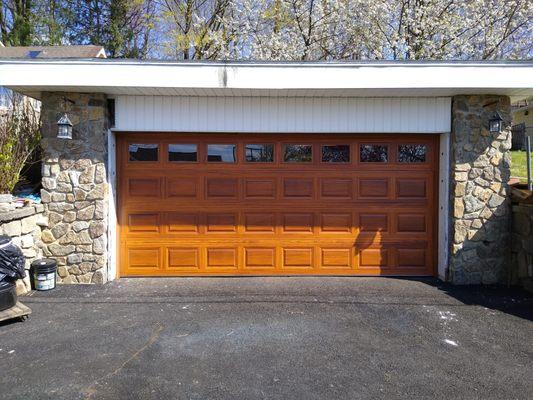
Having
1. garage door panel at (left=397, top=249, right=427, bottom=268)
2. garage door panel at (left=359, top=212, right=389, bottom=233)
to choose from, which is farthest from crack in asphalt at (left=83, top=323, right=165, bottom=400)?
garage door panel at (left=397, top=249, right=427, bottom=268)

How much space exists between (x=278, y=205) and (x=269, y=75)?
2.01 metres

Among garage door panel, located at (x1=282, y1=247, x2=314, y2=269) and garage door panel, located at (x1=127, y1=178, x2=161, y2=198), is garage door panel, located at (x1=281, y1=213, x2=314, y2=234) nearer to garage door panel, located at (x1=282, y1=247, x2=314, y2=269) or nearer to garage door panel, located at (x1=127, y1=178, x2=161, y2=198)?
garage door panel, located at (x1=282, y1=247, x2=314, y2=269)

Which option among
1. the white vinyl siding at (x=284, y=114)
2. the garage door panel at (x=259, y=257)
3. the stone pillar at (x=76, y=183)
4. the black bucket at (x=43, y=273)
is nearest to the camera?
the black bucket at (x=43, y=273)

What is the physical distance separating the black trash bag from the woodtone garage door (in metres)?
1.72

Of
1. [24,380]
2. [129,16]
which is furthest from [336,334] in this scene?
[129,16]

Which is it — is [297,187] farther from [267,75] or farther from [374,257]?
[267,75]

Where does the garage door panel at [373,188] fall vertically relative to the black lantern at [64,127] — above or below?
below

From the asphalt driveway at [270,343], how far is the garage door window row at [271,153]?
6.44 feet

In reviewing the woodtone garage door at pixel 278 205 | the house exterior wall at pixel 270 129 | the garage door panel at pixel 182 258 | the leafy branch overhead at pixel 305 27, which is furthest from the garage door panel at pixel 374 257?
the leafy branch overhead at pixel 305 27

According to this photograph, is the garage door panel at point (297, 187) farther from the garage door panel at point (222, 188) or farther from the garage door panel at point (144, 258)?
the garage door panel at point (144, 258)

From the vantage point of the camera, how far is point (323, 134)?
6207mm

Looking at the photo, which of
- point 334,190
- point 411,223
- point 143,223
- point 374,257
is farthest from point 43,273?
point 411,223

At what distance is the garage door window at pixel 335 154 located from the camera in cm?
629

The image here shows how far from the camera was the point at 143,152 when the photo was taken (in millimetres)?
6254
